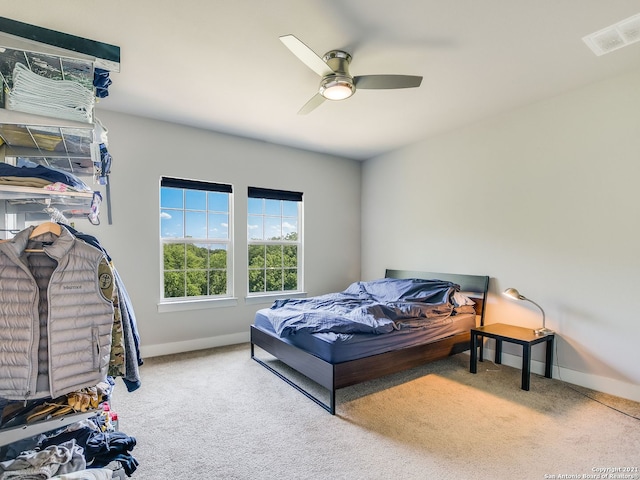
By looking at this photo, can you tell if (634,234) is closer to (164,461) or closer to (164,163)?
(164,461)

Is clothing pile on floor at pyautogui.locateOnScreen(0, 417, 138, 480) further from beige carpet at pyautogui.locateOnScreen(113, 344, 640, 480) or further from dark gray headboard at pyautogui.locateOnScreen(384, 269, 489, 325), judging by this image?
dark gray headboard at pyautogui.locateOnScreen(384, 269, 489, 325)

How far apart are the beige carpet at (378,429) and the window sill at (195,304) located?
764 mm

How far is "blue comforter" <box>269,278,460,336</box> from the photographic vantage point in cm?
264

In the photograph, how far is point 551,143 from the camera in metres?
3.12

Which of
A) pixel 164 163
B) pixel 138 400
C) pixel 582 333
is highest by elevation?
pixel 164 163

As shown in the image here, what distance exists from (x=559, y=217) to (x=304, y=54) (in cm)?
270

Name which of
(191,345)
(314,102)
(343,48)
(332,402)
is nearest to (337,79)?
(343,48)

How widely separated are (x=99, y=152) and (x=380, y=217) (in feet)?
12.4

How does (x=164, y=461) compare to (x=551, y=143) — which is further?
(x=551, y=143)

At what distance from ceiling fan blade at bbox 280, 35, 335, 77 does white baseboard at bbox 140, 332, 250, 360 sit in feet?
10.4

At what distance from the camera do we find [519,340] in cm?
279

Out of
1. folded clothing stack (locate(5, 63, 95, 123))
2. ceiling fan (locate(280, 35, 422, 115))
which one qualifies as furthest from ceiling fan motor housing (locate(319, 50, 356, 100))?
folded clothing stack (locate(5, 63, 95, 123))

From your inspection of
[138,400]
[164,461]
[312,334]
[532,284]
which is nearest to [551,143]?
[532,284]

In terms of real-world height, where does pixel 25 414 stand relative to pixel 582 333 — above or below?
above
